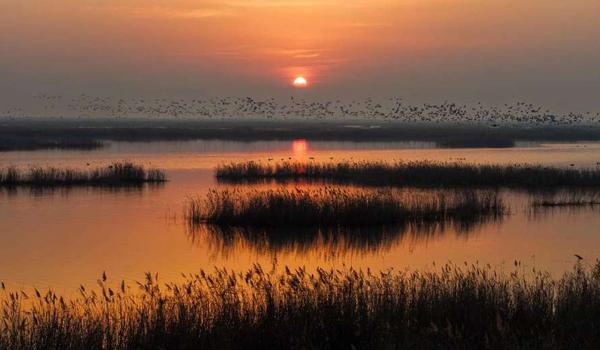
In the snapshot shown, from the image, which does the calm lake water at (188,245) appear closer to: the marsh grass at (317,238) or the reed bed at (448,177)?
the marsh grass at (317,238)

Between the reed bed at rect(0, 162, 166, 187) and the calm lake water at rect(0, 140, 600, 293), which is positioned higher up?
the reed bed at rect(0, 162, 166, 187)

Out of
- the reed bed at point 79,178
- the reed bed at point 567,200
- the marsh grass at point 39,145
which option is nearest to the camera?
the reed bed at point 567,200

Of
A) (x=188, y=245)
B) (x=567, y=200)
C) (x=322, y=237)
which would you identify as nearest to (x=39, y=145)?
(x=567, y=200)

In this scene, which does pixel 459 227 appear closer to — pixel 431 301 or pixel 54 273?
pixel 54 273

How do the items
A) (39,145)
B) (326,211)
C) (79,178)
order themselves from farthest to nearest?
(39,145) < (79,178) < (326,211)

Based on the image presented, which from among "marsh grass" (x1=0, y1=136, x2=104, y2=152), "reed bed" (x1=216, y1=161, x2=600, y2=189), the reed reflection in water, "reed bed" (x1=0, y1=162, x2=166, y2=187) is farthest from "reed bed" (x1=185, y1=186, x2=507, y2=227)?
"marsh grass" (x1=0, y1=136, x2=104, y2=152)

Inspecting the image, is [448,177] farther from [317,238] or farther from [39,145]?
[39,145]

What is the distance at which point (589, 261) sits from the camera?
55.9 ft

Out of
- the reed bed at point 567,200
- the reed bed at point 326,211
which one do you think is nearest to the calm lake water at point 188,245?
the reed bed at point 567,200

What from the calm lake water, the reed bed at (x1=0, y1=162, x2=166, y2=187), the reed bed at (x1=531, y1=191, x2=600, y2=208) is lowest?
the calm lake water

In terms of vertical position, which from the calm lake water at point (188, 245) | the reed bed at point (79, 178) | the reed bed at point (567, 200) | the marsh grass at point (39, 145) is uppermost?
the marsh grass at point (39, 145)

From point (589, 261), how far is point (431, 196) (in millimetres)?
11024

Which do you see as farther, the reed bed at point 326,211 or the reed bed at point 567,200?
the reed bed at point 567,200

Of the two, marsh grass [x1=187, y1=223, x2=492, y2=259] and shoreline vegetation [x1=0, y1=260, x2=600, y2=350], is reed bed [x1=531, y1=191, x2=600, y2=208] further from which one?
shoreline vegetation [x1=0, y1=260, x2=600, y2=350]
